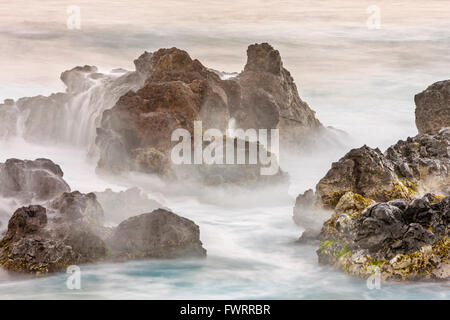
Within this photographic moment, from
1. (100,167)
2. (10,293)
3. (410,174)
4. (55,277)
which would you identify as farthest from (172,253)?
(100,167)

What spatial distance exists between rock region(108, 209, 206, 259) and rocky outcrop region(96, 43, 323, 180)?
69.2 feet

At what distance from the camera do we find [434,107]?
50.1 meters

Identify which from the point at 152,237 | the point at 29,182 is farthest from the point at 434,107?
the point at 29,182

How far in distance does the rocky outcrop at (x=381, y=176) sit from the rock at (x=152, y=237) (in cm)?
712

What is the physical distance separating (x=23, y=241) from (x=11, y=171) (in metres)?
9.53

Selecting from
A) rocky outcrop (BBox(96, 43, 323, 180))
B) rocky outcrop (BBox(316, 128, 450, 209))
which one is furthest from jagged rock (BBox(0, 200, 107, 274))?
rocky outcrop (BBox(96, 43, 323, 180))

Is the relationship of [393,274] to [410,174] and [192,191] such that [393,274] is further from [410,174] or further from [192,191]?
[192,191]

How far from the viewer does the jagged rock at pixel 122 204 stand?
37219mm

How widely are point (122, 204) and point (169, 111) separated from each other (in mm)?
17248

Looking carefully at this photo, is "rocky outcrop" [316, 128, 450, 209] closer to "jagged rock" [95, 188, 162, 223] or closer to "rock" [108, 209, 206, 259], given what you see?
"rock" [108, 209, 206, 259]

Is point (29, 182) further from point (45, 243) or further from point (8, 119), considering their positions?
point (8, 119)

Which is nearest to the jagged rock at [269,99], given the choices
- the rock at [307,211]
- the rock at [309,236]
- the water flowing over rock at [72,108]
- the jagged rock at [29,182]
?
the water flowing over rock at [72,108]

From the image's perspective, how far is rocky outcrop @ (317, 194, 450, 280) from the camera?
26109 millimetres

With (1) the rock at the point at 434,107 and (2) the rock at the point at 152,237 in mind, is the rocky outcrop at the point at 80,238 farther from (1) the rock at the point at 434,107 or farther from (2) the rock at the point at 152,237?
(1) the rock at the point at 434,107
